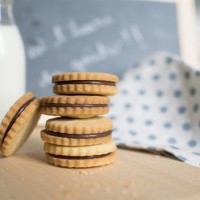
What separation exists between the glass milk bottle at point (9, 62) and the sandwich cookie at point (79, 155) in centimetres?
23

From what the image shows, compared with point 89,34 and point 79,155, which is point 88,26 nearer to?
point 89,34

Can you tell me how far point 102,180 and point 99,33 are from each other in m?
0.79

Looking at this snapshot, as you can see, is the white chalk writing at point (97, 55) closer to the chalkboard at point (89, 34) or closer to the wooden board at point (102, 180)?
the chalkboard at point (89, 34)

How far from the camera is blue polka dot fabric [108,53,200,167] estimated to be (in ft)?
2.74

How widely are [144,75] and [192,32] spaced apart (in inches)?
16.8

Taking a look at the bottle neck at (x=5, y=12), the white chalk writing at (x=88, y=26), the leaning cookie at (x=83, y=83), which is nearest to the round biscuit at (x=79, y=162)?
the leaning cookie at (x=83, y=83)

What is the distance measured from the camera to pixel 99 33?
1.17m

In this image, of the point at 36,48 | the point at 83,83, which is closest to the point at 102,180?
the point at 83,83

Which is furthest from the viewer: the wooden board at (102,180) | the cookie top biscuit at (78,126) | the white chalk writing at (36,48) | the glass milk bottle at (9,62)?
the white chalk writing at (36,48)

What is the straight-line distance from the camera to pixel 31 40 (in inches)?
41.7

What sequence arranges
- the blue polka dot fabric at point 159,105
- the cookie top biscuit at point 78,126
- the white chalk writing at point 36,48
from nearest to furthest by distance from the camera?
the cookie top biscuit at point 78,126 < the blue polka dot fabric at point 159,105 < the white chalk writing at point 36,48

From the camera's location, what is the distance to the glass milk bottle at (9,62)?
2.37ft

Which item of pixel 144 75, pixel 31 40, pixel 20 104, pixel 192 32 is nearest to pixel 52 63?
pixel 31 40

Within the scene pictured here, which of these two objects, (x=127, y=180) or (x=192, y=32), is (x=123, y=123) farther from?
(x=192, y=32)
